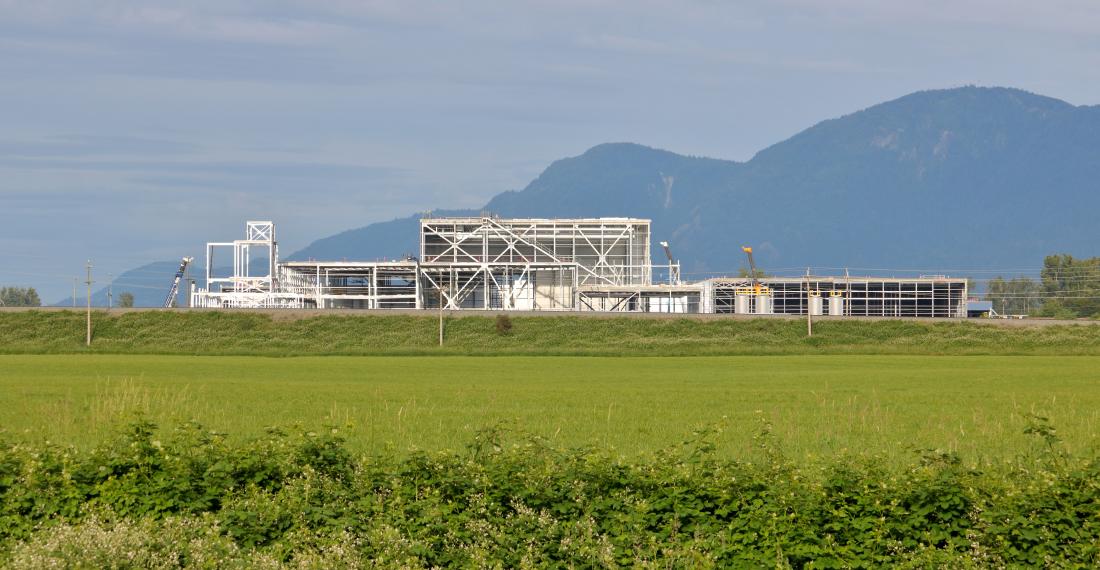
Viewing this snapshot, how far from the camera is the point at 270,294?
5128 inches

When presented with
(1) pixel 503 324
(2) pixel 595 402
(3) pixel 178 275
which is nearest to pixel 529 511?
(2) pixel 595 402

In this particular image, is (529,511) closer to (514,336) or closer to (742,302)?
(514,336)

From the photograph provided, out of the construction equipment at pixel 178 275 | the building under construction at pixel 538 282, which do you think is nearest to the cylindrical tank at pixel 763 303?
the building under construction at pixel 538 282

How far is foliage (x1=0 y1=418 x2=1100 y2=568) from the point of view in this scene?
54.3 ft

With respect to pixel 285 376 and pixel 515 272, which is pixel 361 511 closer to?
pixel 285 376

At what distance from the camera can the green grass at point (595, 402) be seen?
25.0 m

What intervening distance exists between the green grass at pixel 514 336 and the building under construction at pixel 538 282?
3969 centimetres

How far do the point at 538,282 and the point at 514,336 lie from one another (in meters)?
52.5

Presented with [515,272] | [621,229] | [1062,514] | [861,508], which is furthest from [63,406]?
[621,229]

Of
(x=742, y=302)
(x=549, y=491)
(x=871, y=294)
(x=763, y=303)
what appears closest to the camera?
(x=549, y=491)

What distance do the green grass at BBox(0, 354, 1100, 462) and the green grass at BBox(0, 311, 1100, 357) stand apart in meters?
20.3

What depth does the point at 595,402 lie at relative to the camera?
35531 mm

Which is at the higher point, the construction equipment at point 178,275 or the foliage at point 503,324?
the construction equipment at point 178,275

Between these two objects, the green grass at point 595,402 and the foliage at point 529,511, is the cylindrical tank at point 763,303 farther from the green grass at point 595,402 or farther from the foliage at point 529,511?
the foliage at point 529,511
